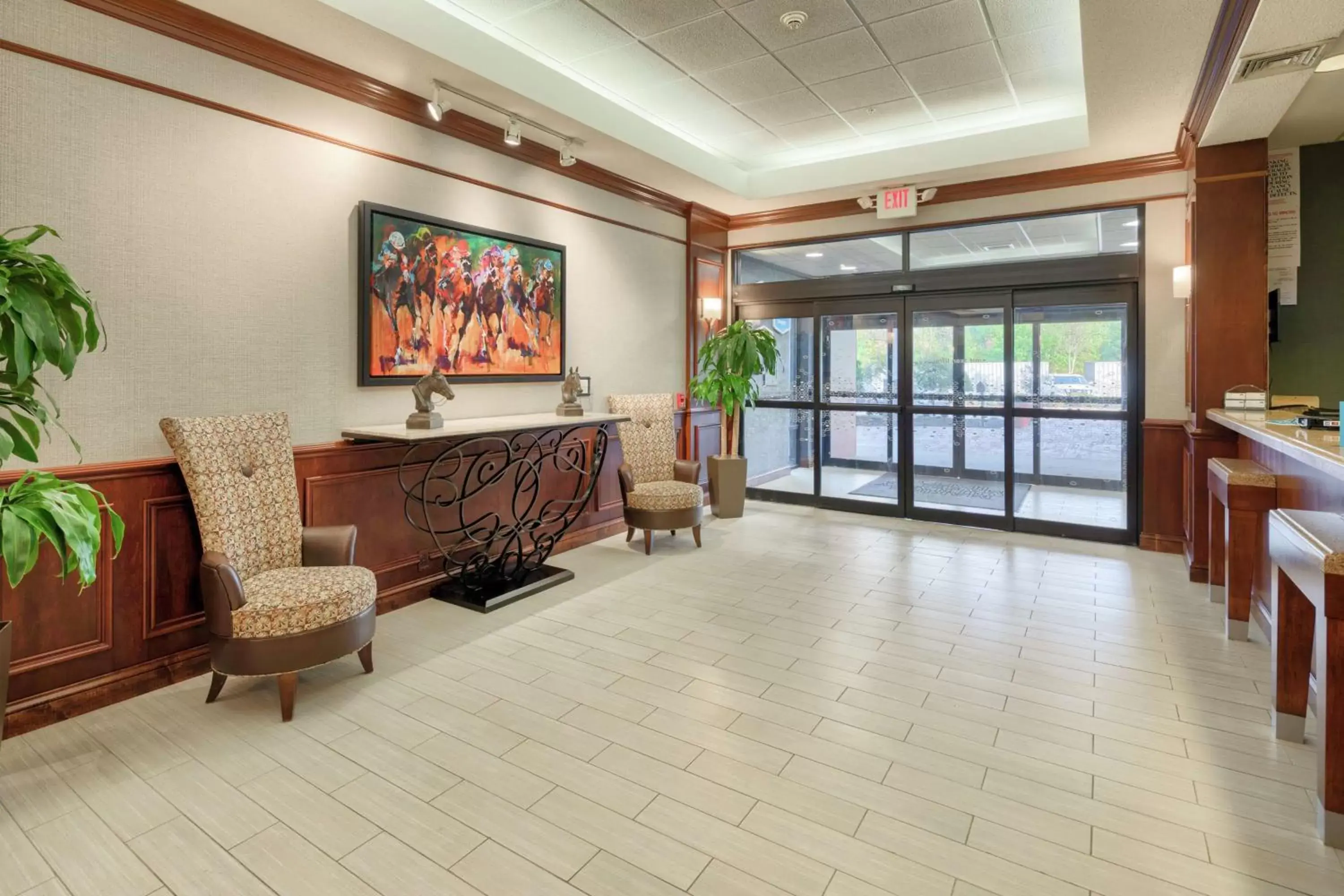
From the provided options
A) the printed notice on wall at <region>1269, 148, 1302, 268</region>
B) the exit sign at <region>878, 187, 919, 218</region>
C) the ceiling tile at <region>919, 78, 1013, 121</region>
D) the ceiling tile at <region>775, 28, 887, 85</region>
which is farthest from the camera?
the exit sign at <region>878, 187, 919, 218</region>

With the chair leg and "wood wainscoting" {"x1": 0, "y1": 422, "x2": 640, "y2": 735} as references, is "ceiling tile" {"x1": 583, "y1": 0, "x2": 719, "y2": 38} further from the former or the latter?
the chair leg

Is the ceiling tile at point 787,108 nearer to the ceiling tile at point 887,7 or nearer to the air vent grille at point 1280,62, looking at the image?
the ceiling tile at point 887,7

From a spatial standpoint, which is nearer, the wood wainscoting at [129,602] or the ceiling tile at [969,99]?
the wood wainscoting at [129,602]

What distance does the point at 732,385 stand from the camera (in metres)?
6.57

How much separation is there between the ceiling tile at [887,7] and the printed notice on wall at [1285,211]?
→ 3221 mm

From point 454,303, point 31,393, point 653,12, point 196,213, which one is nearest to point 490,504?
point 454,303

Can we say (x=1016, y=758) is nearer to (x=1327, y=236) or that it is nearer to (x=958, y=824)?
(x=958, y=824)

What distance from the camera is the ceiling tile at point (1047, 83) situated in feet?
15.2

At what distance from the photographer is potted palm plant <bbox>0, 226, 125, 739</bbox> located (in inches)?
78.0

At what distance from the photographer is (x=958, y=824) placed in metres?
2.15

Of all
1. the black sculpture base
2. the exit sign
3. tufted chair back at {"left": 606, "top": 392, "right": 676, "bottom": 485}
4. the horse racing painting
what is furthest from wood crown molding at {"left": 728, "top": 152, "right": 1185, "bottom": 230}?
the black sculpture base

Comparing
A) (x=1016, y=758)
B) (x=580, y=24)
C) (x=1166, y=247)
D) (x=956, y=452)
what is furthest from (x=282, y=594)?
(x=1166, y=247)

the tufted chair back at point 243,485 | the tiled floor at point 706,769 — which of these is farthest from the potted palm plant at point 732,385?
the tufted chair back at point 243,485

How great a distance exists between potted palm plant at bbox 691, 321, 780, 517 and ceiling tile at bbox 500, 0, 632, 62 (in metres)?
2.83
